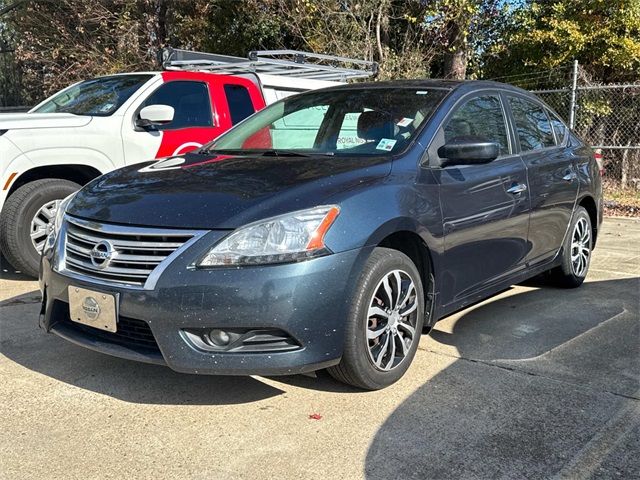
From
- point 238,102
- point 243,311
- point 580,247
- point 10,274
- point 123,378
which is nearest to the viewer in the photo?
point 243,311

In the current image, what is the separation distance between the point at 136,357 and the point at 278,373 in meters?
0.68

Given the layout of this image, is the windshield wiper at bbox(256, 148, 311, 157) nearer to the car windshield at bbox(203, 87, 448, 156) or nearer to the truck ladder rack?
the car windshield at bbox(203, 87, 448, 156)

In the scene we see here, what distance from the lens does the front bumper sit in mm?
2803

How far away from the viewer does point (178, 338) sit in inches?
113

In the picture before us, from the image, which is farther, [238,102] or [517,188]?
[238,102]

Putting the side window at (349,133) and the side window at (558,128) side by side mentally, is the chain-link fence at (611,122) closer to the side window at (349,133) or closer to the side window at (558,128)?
the side window at (558,128)

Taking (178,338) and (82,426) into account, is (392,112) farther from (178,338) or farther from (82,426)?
(82,426)

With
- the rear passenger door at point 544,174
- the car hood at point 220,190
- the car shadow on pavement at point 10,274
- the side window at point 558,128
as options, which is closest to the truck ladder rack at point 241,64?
the car shadow on pavement at point 10,274

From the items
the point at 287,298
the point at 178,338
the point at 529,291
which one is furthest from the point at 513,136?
the point at 178,338

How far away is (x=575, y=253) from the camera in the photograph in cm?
538

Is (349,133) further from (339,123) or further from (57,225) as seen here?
(57,225)

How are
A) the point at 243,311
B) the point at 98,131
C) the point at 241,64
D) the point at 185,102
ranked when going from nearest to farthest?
the point at 243,311, the point at 98,131, the point at 185,102, the point at 241,64

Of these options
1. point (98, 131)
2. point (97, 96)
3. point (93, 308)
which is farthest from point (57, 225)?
point (97, 96)

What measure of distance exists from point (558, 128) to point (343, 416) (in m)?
3.38
